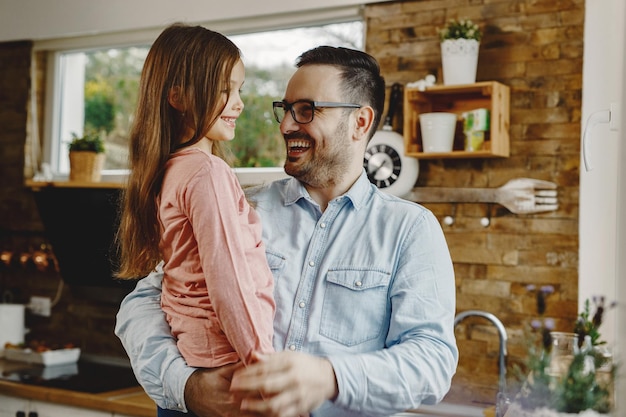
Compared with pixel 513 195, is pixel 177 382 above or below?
below

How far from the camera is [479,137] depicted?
122 inches

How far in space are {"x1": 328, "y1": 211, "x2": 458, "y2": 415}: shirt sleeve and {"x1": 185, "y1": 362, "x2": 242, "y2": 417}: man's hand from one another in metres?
0.20

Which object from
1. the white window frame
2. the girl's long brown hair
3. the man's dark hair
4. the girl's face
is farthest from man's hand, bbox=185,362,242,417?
the white window frame

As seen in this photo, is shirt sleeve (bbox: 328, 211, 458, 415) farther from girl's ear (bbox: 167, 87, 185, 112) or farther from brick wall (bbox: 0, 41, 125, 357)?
brick wall (bbox: 0, 41, 125, 357)

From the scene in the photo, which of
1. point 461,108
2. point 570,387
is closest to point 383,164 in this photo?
point 461,108

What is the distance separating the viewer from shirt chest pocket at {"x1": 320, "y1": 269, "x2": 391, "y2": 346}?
1688 millimetres

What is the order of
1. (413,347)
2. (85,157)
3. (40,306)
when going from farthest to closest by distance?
1. (40,306)
2. (85,157)
3. (413,347)

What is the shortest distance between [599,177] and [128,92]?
8.47 feet

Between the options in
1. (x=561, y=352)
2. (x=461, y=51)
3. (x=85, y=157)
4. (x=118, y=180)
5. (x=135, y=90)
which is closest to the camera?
(x=561, y=352)

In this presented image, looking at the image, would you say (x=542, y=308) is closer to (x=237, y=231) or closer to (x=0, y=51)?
(x=237, y=231)

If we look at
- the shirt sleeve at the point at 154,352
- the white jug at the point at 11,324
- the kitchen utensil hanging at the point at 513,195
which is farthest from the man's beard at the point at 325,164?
the white jug at the point at 11,324

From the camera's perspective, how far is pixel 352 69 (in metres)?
1.92

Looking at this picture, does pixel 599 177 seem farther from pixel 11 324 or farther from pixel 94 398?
pixel 11 324

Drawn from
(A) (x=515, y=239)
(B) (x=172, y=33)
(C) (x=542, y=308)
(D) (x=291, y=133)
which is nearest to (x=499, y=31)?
(A) (x=515, y=239)
